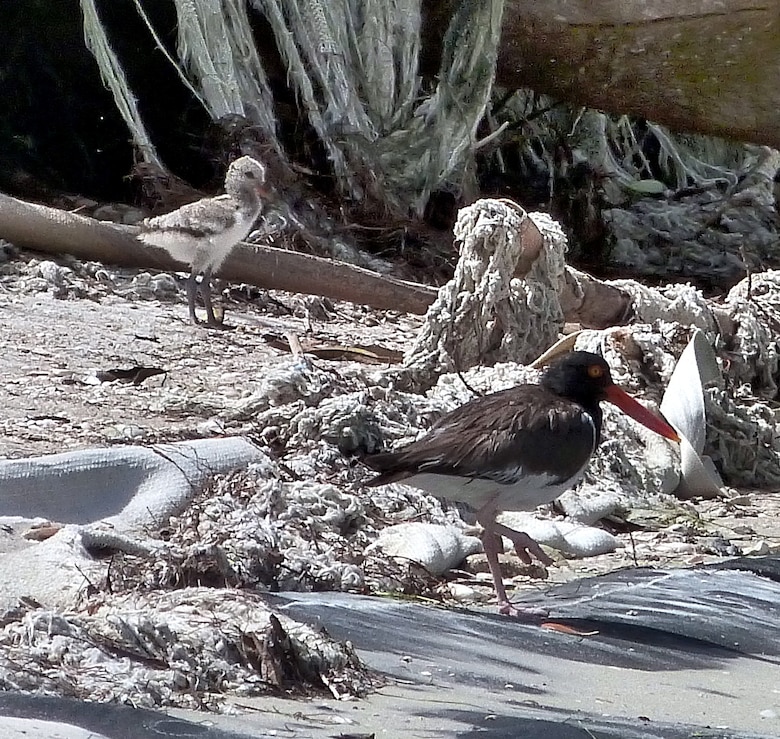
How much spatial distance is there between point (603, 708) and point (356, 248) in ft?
25.6

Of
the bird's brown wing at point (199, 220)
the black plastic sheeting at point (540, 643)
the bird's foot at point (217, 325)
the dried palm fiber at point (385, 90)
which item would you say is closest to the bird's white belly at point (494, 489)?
the black plastic sheeting at point (540, 643)

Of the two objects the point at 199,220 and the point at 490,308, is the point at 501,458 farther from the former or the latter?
the point at 199,220

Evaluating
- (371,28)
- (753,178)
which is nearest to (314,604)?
(371,28)

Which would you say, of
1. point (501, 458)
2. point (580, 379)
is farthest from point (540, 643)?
point (580, 379)

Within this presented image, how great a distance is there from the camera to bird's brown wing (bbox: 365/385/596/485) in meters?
4.48

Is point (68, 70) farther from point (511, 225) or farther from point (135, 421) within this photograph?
point (135, 421)

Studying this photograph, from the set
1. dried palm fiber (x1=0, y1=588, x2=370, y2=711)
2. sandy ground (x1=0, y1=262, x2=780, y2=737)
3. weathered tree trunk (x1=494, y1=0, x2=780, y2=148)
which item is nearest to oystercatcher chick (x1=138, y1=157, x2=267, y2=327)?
sandy ground (x1=0, y1=262, x2=780, y2=737)

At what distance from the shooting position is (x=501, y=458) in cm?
454

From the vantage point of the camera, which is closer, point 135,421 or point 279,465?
point 279,465

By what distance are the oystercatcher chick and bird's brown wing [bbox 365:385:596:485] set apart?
394cm

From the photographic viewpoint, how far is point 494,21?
1133 centimetres

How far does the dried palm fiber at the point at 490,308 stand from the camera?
7531 mm

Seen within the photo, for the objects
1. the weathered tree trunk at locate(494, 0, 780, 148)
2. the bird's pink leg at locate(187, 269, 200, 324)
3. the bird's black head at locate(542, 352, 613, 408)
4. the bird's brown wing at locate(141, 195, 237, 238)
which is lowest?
the bird's pink leg at locate(187, 269, 200, 324)

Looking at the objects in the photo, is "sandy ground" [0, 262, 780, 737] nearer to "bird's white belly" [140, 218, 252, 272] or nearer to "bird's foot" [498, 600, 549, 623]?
"bird's white belly" [140, 218, 252, 272]
